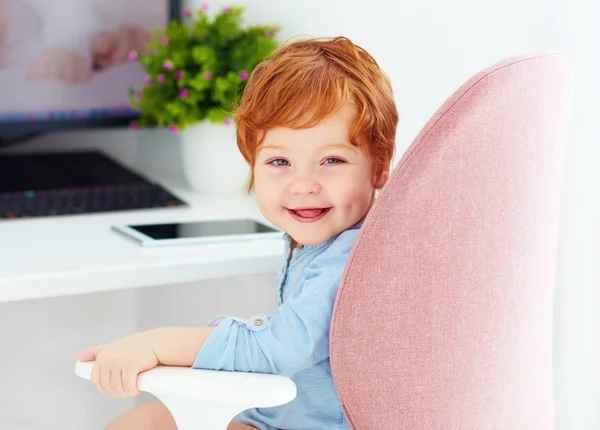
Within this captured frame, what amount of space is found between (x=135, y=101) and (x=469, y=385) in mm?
993

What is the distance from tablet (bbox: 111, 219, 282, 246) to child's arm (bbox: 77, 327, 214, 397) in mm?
317

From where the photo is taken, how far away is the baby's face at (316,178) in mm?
818

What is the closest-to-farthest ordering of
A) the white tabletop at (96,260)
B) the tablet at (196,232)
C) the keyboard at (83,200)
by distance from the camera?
the white tabletop at (96,260), the tablet at (196,232), the keyboard at (83,200)

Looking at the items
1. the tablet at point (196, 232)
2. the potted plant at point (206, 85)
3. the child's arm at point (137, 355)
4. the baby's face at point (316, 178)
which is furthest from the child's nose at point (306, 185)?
the potted plant at point (206, 85)

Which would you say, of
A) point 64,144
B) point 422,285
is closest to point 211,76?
point 64,144

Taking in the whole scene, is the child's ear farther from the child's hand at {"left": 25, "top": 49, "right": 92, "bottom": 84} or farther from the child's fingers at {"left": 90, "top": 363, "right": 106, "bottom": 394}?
the child's hand at {"left": 25, "top": 49, "right": 92, "bottom": 84}

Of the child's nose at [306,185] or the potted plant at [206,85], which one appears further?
the potted plant at [206,85]

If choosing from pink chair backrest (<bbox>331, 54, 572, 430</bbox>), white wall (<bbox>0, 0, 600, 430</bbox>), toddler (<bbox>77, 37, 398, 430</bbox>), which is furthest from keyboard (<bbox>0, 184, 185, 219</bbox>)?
pink chair backrest (<bbox>331, 54, 572, 430</bbox>)

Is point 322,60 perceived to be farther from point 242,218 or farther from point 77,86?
point 77,86

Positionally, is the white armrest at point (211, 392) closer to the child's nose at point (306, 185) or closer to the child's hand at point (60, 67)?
the child's nose at point (306, 185)

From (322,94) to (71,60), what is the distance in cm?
84

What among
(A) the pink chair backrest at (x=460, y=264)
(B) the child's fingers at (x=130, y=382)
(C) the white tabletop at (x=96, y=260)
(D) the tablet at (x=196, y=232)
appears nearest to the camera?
(A) the pink chair backrest at (x=460, y=264)

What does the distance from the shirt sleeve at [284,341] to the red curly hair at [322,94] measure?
147 millimetres

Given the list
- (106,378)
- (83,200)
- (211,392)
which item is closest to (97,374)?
(106,378)
